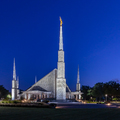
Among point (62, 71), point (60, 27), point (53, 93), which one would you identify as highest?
point (60, 27)

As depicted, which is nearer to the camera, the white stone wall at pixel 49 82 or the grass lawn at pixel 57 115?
the grass lawn at pixel 57 115

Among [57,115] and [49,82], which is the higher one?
[49,82]

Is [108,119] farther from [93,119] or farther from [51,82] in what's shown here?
[51,82]

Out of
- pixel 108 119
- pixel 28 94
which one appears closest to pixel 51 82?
pixel 28 94

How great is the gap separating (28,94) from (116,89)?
1207 inches

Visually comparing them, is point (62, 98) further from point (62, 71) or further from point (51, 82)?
point (51, 82)

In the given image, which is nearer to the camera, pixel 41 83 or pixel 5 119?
pixel 5 119

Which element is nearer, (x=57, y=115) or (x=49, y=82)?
(x=57, y=115)

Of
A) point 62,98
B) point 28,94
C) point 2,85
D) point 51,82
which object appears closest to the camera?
point 62,98

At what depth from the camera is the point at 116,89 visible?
63719mm

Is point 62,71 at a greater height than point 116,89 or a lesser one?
greater

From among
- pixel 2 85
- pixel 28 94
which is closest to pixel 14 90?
pixel 28 94

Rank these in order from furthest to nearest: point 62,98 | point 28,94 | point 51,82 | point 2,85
Answer: point 2,85 < point 51,82 < point 28,94 < point 62,98

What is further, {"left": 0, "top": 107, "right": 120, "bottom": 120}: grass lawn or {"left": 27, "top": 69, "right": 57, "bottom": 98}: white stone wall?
{"left": 27, "top": 69, "right": 57, "bottom": 98}: white stone wall
